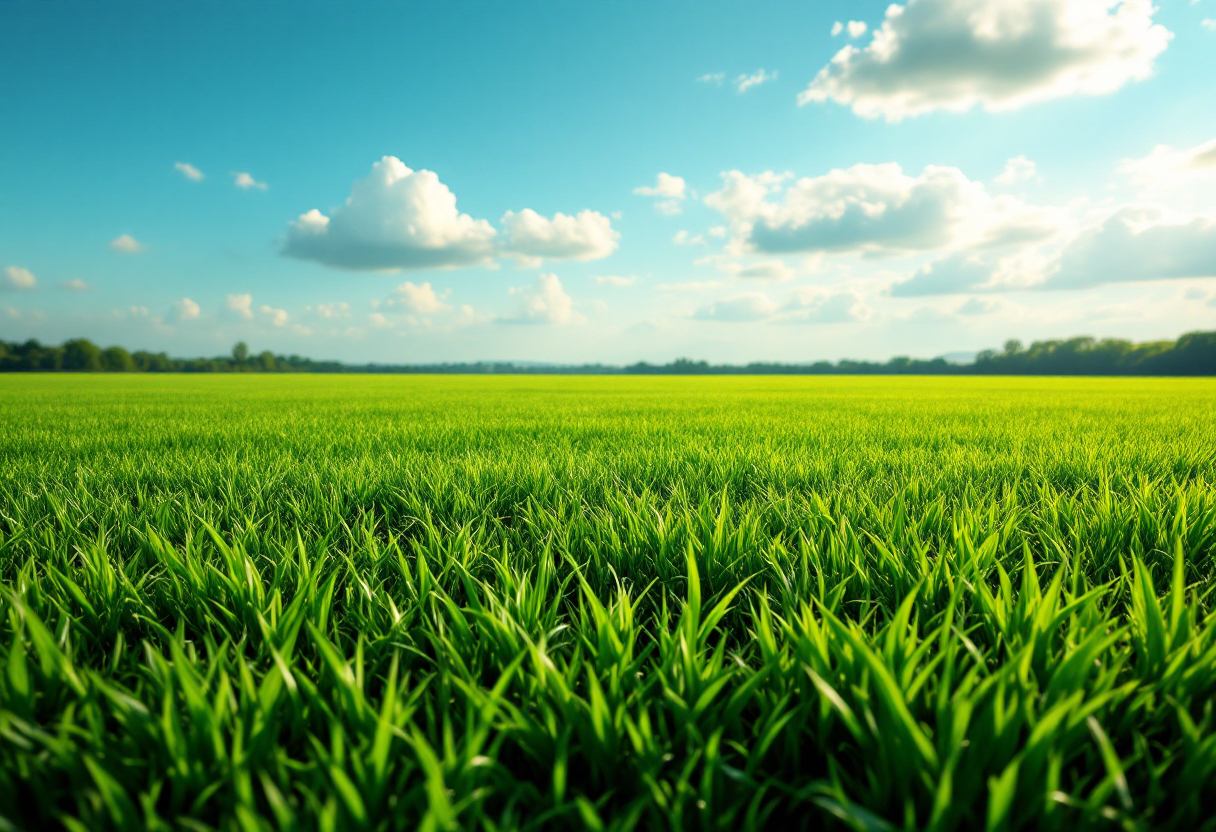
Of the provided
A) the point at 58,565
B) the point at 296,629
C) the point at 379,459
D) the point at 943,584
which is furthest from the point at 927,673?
the point at 379,459

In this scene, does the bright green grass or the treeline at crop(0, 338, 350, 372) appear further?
the treeline at crop(0, 338, 350, 372)

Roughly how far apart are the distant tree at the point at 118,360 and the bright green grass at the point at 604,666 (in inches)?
4458

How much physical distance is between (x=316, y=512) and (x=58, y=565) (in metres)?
1.04

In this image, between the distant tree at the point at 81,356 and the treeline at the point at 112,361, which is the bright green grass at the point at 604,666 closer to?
the treeline at the point at 112,361

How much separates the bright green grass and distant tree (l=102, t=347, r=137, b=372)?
372ft

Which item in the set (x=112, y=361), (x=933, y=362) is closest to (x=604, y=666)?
(x=933, y=362)

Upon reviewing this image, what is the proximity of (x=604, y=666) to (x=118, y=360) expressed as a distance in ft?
388

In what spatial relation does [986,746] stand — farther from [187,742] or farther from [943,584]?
[187,742]

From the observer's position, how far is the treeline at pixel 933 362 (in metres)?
68.6

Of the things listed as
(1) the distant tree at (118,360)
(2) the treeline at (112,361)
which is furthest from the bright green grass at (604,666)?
(1) the distant tree at (118,360)

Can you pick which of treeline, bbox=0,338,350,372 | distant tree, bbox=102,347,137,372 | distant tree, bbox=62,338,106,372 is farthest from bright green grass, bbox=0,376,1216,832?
distant tree, bbox=102,347,137,372

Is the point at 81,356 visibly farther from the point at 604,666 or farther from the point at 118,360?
the point at 604,666

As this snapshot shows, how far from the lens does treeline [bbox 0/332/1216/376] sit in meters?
68.6

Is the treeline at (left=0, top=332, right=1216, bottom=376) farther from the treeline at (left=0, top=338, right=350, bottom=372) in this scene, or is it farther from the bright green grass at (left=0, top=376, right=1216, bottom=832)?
the bright green grass at (left=0, top=376, right=1216, bottom=832)
